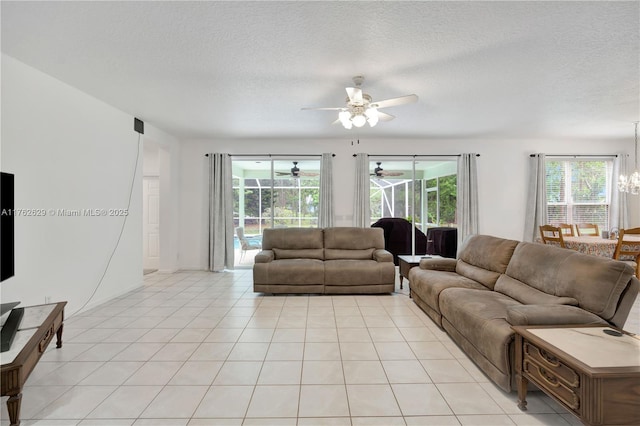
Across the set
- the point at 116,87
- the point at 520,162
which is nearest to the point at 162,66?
the point at 116,87

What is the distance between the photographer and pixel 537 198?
5.95m

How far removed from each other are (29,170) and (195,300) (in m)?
2.34

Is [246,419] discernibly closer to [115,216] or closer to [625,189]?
[115,216]

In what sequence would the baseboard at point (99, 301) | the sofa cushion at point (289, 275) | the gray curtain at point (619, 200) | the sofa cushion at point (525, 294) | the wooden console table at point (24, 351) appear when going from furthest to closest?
the gray curtain at point (619, 200), the sofa cushion at point (289, 275), the baseboard at point (99, 301), the sofa cushion at point (525, 294), the wooden console table at point (24, 351)

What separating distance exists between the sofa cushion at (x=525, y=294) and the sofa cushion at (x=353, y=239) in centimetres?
220

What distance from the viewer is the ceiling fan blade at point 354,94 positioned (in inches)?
109

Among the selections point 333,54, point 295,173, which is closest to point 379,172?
point 295,173

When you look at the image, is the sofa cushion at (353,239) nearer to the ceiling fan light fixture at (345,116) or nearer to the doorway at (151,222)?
the ceiling fan light fixture at (345,116)

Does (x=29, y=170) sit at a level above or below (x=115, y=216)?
above

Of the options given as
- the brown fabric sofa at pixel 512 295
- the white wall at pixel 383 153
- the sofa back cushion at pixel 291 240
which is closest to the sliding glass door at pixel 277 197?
the white wall at pixel 383 153

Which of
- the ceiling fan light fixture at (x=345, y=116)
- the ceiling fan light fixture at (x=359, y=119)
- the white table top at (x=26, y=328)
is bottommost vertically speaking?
the white table top at (x=26, y=328)

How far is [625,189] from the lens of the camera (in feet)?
17.0

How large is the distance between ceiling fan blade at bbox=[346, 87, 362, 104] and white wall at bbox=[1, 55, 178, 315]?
3157 mm

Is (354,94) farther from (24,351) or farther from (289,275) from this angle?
(24,351)
